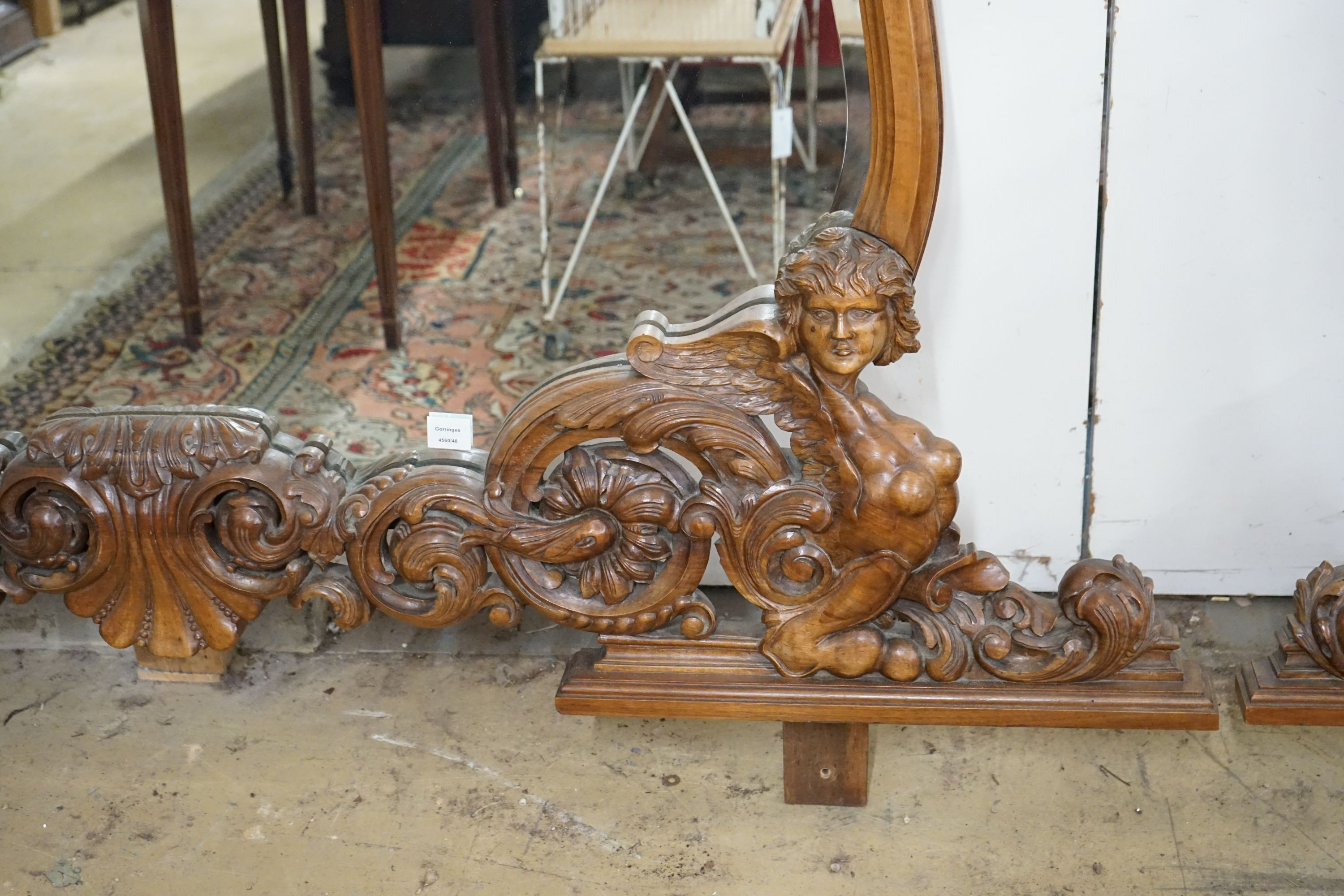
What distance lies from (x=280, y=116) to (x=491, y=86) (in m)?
0.33

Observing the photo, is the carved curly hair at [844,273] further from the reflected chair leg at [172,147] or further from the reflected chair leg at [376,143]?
the reflected chair leg at [172,147]

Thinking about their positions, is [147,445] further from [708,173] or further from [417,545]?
[708,173]

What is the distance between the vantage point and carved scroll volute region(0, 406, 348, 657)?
117 centimetres

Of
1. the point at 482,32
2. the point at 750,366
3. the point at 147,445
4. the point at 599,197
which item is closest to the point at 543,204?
the point at 599,197

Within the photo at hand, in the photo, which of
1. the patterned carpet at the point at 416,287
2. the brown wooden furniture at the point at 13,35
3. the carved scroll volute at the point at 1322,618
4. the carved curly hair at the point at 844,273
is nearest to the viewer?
the carved curly hair at the point at 844,273

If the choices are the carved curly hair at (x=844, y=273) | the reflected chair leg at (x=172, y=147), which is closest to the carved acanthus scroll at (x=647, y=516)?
the carved curly hair at (x=844, y=273)

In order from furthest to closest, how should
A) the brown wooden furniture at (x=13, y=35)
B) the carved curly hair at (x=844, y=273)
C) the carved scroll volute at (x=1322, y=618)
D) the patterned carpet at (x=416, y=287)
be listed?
the brown wooden furniture at (x=13, y=35) → the patterned carpet at (x=416, y=287) → the carved scroll volute at (x=1322, y=618) → the carved curly hair at (x=844, y=273)

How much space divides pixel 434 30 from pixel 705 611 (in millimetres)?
589

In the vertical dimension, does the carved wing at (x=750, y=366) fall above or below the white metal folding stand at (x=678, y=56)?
below

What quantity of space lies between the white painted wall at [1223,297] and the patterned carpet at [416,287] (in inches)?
9.8

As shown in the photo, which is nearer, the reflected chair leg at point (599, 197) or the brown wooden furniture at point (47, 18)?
the reflected chair leg at point (599, 197)

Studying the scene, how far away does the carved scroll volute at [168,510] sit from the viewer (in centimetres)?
117

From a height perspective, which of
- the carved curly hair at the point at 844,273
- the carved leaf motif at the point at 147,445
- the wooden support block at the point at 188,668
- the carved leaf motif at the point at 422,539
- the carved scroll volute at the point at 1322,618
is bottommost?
the wooden support block at the point at 188,668

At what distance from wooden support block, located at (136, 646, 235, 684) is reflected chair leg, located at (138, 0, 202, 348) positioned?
34 centimetres
